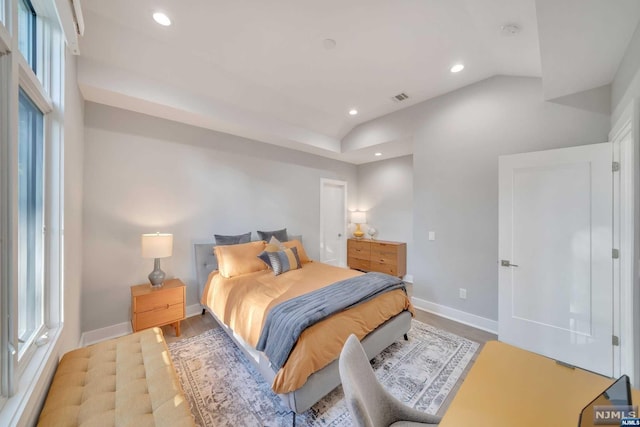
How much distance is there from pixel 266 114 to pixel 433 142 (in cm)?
247

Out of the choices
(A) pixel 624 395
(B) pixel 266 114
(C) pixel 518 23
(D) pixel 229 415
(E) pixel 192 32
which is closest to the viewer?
(A) pixel 624 395

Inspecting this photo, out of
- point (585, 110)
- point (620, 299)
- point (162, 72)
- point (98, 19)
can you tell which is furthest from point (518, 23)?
point (98, 19)

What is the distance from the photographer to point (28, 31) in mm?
1344

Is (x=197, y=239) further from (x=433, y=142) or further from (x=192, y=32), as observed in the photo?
(x=433, y=142)

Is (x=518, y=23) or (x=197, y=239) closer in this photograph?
(x=518, y=23)

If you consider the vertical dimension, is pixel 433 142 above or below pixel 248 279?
above

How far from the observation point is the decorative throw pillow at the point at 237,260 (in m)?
2.86

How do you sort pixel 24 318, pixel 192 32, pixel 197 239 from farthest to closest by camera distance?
pixel 197 239
pixel 192 32
pixel 24 318

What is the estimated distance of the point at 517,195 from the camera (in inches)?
97.7

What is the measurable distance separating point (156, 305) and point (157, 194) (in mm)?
1302

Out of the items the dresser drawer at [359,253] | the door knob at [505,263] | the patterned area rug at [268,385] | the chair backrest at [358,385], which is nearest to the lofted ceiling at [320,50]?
the door knob at [505,263]

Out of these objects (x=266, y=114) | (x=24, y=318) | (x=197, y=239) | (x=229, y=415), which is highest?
(x=266, y=114)

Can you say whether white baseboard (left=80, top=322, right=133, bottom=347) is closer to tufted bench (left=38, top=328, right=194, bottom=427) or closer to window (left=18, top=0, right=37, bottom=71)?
tufted bench (left=38, top=328, right=194, bottom=427)

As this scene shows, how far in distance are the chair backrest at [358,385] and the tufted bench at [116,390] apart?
76cm
